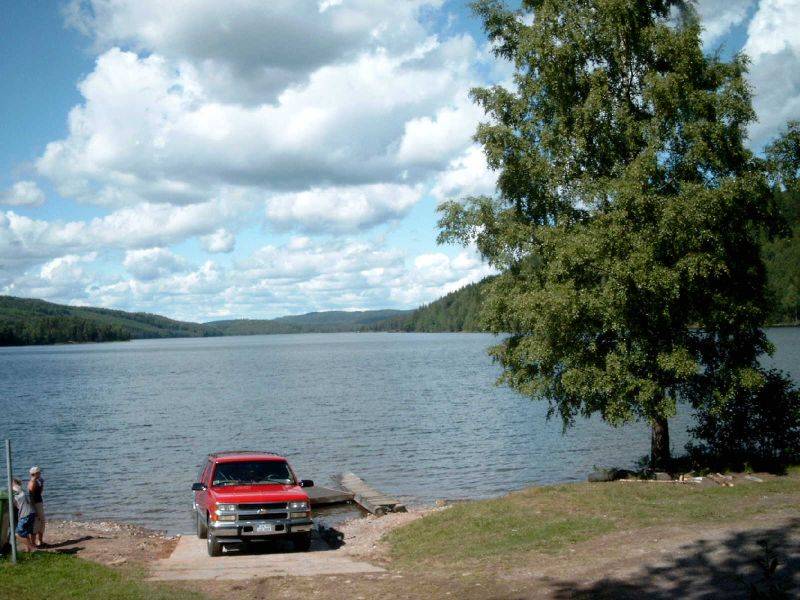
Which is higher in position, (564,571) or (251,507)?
(251,507)

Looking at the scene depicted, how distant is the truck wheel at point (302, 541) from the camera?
15.7 metres

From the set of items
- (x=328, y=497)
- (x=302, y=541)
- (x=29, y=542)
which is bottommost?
(x=328, y=497)

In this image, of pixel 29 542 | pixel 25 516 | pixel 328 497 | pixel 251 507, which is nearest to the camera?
pixel 251 507

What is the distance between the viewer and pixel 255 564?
46.5 feet

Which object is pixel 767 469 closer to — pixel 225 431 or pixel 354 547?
pixel 354 547

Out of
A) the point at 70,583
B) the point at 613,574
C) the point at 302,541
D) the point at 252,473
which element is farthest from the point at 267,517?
the point at 613,574

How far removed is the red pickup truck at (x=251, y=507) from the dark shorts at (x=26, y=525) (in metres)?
3.71

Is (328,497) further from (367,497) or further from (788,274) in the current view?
(788,274)

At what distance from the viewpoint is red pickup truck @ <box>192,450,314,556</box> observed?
49.6 ft

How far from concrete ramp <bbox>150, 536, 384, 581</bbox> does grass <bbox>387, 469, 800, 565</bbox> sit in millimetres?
1346

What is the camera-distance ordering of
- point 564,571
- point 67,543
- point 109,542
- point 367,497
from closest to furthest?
point 564,571 → point 67,543 → point 109,542 → point 367,497

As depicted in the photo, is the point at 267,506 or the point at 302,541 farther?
the point at 302,541

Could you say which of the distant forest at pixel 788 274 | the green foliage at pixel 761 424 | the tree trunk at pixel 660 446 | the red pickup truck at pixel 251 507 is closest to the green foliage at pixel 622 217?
the tree trunk at pixel 660 446

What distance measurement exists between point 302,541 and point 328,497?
29.4 ft
